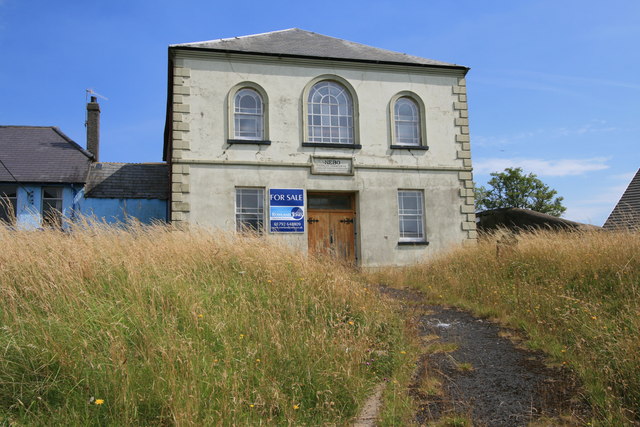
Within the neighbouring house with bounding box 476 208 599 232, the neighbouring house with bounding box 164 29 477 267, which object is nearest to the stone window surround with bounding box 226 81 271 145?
the neighbouring house with bounding box 164 29 477 267

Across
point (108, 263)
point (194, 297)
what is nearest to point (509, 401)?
point (194, 297)

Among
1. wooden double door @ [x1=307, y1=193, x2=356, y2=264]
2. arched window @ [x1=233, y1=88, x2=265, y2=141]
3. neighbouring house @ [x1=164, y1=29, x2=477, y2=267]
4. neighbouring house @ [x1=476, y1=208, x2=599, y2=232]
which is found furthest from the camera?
neighbouring house @ [x1=476, y1=208, x2=599, y2=232]

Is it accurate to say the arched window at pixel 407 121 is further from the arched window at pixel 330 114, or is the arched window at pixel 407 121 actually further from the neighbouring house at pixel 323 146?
the arched window at pixel 330 114

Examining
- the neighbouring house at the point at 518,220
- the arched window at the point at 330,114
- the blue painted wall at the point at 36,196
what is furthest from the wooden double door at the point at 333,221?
the blue painted wall at the point at 36,196

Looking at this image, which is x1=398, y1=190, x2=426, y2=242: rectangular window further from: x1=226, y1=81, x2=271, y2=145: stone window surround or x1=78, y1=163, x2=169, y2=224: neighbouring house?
x1=78, y1=163, x2=169, y2=224: neighbouring house

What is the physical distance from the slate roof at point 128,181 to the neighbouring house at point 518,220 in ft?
42.1

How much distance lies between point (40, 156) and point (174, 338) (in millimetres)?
18316

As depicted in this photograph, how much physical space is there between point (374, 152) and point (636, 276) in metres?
8.90

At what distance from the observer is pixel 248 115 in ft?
46.3

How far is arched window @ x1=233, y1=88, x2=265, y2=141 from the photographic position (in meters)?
14.0

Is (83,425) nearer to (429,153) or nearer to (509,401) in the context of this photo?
(509,401)

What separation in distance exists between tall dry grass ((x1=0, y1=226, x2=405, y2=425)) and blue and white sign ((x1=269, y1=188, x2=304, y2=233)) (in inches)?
271

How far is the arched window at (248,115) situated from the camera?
14.0m

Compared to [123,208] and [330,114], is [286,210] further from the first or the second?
[123,208]
